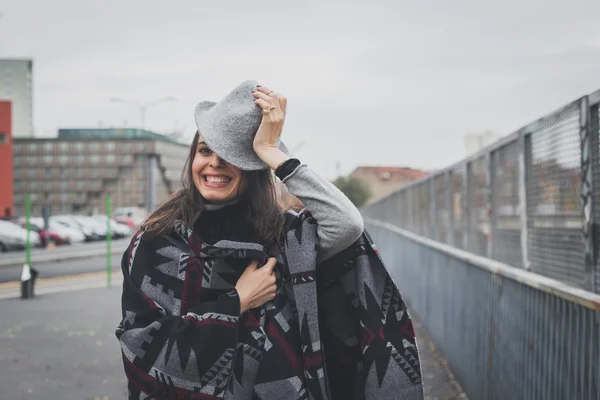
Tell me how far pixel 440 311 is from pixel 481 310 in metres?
2.60

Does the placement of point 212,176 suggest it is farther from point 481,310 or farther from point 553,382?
point 481,310

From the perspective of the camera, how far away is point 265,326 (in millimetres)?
2627

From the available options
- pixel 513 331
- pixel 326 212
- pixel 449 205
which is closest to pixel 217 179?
pixel 326 212

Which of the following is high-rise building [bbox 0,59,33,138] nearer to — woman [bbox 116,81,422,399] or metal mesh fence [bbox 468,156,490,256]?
metal mesh fence [bbox 468,156,490,256]

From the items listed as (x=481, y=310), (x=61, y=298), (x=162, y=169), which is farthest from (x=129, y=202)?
(x=481, y=310)

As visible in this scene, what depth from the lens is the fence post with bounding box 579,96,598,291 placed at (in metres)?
3.73

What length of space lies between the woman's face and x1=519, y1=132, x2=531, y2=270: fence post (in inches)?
119

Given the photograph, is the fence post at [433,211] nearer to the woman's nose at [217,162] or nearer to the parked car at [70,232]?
the woman's nose at [217,162]

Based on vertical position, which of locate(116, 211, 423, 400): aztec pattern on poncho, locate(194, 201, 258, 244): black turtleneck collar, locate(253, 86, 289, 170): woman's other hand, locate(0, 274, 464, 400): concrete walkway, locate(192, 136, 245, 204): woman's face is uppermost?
→ locate(253, 86, 289, 170): woman's other hand

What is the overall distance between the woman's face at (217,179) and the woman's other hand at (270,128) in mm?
118

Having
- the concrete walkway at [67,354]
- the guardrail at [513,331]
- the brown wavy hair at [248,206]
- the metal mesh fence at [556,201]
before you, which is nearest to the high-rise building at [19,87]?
the concrete walkway at [67,354]

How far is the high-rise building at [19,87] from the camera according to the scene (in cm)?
11762

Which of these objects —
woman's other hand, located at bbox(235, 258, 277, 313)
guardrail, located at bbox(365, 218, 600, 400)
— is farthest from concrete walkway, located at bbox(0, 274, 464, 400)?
woman's other hand, located at bbox(235, 258, 277, 313)

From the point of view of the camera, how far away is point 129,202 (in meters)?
125
